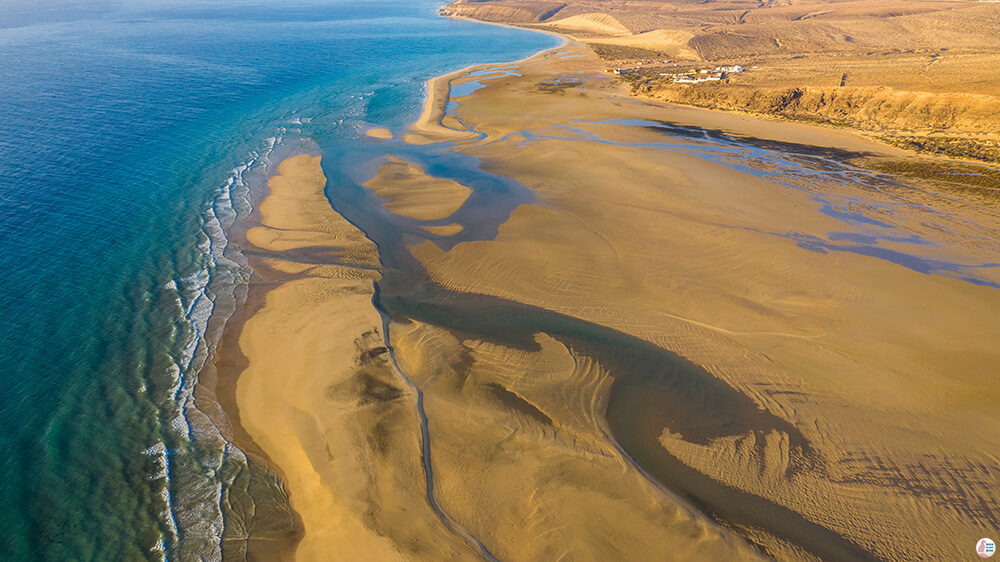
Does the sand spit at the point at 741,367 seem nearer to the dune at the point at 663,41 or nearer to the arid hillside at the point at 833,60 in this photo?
the arid hillside at the point at 833,60

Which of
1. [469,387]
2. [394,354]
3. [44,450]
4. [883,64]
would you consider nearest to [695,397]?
[469,387]

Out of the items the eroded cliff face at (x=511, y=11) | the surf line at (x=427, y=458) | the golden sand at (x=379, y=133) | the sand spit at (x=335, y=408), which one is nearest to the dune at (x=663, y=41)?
the eroded cliff face at (x=511, y=11)

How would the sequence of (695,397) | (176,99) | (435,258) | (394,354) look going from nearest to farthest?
1. (695,397)
2. (394,354)
3. (435,258)
4. (176,99)

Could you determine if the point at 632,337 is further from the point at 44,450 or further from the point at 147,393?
the point at 44,450

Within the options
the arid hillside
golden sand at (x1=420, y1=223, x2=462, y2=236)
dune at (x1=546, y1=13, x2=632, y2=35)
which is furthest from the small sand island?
dune at (x1=546, y1=13, x2=632, y2=35)

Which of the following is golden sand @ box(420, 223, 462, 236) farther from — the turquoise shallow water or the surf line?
the turquoise shallow water
